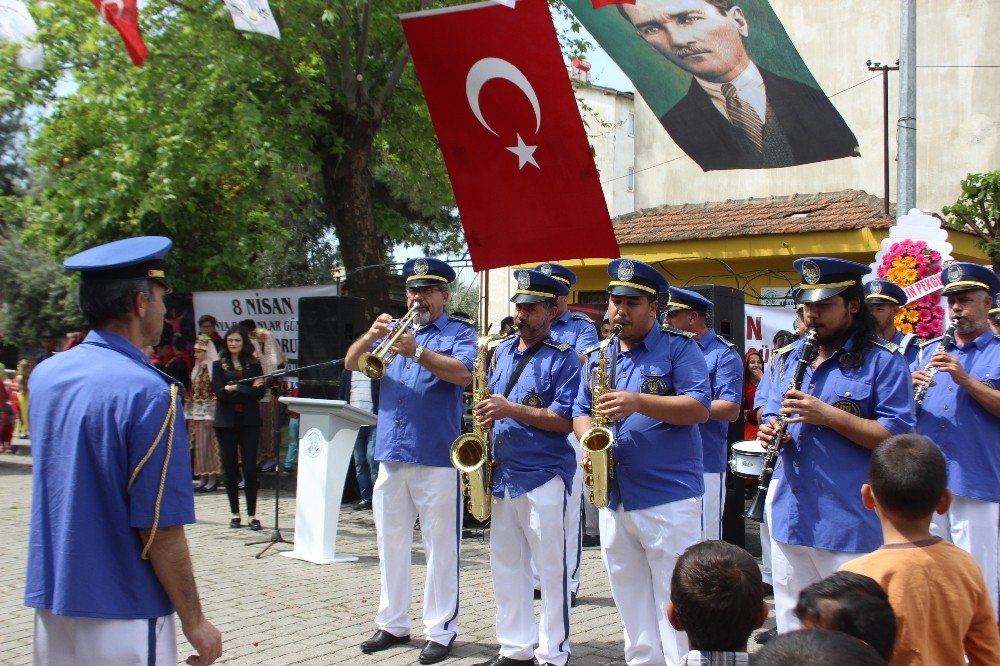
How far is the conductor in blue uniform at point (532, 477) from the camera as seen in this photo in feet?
18.7

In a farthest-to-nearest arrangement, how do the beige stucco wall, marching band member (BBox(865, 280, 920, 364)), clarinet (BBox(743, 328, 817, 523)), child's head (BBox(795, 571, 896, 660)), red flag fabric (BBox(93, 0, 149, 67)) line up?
the beige stucco wall, red flag fabric (BBox(93, 0, 149, 67)), marching band member (BBox(865, 280, 920, 364)), clarinet (BBox(743, 328, 817, 523)), child's head (BBox(795, 571, 896, 660))

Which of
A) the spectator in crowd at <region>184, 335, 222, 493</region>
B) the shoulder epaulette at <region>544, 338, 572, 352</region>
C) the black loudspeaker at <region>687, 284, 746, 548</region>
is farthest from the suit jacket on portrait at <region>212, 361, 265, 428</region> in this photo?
the shoulder epaulette at <region>544, 338, 572, 352</region>

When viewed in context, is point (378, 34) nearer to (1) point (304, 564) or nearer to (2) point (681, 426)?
(1) point (304, 564)

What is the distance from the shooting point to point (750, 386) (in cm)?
1012

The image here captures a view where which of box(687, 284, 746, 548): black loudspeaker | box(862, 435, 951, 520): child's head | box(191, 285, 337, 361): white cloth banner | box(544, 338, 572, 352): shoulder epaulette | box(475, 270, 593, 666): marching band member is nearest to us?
box(862, 435, 951, 520): child's head

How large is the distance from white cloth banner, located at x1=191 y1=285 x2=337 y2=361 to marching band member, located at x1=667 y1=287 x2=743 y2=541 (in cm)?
695

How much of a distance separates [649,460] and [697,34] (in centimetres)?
429

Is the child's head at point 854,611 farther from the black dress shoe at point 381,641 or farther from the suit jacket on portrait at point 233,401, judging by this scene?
the suit jacket on portrait at point 233,401

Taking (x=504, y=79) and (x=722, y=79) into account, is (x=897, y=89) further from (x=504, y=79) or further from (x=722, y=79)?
(x=504, y=79)

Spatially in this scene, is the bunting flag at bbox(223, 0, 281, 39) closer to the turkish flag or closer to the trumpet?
the turkish flag

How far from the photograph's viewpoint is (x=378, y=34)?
1394cm

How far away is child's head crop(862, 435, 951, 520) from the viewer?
3.40 meters

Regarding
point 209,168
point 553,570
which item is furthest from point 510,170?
point 209,168

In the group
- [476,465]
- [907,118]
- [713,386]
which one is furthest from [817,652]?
[907,118]
